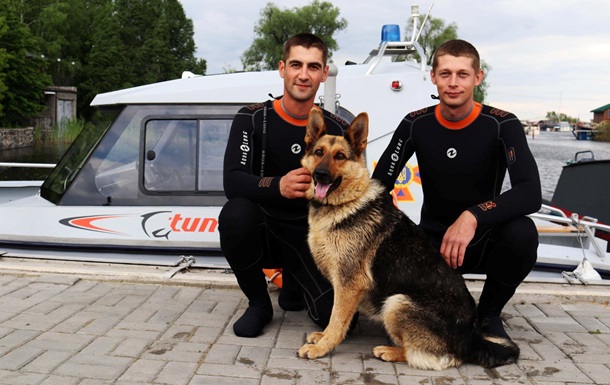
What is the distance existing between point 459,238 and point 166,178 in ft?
10.3

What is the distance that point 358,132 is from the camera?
3352 mm

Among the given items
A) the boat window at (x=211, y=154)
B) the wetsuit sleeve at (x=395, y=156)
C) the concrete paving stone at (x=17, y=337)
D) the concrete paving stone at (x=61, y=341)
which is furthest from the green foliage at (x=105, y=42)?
the wetsuit sleeve at (x=395, y=156)

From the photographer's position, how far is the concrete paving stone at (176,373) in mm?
3053

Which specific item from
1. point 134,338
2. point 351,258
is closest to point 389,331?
point 351,258

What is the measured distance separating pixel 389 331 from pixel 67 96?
54998mm

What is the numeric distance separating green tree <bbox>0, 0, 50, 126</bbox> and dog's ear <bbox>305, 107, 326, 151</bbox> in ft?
148

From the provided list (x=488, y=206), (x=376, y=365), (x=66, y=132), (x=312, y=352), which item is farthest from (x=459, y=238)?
(x=66, y=132)

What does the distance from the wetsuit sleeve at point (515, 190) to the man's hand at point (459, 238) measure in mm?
65

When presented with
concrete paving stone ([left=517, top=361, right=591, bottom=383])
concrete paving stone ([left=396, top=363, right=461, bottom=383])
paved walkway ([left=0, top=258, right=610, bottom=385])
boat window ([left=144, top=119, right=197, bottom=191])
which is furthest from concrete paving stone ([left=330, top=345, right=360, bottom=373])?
boat window ([left=144, top=119, right=197, bottom=191])

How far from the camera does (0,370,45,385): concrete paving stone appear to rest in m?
2.95

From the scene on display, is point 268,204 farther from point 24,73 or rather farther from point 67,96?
point 67,96

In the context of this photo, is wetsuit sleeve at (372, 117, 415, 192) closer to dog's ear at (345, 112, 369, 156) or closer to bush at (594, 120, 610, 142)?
dog's ear at (345, 112, 369, 156)

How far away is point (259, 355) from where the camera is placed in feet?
11.3

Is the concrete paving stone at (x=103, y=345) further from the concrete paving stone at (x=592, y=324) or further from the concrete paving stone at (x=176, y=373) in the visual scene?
the concrete paving stone at (x=592, y=324)
